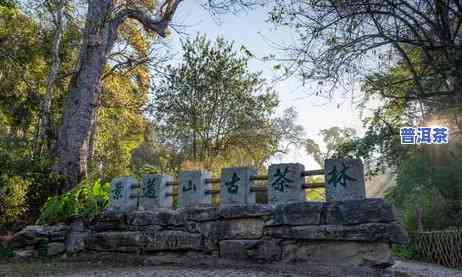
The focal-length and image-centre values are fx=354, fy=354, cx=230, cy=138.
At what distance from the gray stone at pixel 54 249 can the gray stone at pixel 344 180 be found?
164 inches

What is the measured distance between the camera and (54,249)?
5.52 meters

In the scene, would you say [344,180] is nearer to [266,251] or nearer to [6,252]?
[266,251]

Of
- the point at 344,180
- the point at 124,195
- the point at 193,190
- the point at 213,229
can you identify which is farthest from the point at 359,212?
the point at 124,195

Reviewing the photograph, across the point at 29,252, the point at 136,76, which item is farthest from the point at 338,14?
the point at 136,76

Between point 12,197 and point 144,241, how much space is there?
273cm

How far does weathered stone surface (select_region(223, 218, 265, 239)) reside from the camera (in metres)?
4.57

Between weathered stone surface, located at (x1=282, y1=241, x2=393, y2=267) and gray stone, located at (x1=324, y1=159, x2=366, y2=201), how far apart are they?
55 centimetres

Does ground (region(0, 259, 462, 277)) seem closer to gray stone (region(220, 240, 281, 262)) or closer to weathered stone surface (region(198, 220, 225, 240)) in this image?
gray stone (region(220, 240, 281, 262))

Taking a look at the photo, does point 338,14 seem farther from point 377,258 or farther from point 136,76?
point 136,76

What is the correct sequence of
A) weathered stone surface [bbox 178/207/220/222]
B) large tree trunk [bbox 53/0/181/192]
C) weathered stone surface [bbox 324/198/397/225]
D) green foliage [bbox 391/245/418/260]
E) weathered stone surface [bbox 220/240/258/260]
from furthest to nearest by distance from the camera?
1. green foliage [bbox 391/245/418/260]
2. large tree trunk [bbox 53/0/181/192]
3. weathered stone surface [bbox 178/207/220/222]
4. weathered stone surface [bbox 220/240/258/260]
5. weathered stone surface [bbox 324/198/397/225]

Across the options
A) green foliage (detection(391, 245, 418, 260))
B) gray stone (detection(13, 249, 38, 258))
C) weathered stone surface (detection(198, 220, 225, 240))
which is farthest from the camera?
green foliage (detection(391, 245, 418, 260))

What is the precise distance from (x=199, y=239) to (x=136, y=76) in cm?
954

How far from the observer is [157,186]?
215 inches

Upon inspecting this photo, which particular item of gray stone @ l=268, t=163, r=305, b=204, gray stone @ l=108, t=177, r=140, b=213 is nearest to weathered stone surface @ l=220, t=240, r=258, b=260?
gray stone @ l=268, t=163, r=305, b=204
